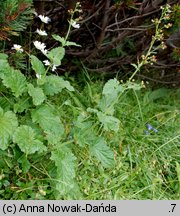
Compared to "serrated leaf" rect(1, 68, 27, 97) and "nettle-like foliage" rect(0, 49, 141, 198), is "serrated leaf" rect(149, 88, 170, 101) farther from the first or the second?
"serrated leaf" rect(1, 68, 27, 97)

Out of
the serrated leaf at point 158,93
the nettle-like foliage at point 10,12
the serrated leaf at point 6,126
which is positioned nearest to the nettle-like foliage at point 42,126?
the serrated leaf at point 6,126

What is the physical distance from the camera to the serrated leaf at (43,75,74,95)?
2193 mm

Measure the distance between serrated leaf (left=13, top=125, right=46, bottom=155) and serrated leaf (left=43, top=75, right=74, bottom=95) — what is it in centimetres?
27

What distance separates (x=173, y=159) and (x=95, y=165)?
22.2 inches

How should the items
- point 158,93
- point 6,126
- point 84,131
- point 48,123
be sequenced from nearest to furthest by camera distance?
1. point 6,126
2. point 48,123
3. point 84,131
4. point 158,93

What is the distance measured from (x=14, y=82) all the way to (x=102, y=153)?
1.83ft

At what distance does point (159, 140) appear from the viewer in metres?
2.83

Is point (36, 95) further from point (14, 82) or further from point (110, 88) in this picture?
point (110, 88)

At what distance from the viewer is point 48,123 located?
2127mm

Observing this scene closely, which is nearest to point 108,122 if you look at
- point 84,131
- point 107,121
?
point 107,121

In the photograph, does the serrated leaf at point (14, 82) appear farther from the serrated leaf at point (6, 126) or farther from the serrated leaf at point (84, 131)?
the serrated leaf at point (84, 131)

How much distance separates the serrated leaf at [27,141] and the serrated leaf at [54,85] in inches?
10.7
